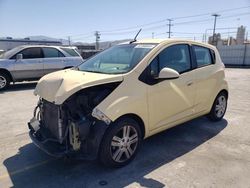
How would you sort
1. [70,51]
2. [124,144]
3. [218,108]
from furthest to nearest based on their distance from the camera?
[70,51], [218,108], [124,144]

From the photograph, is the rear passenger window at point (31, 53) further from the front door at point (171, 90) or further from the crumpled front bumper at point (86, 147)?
the crumpled front bumper at point (86, 147)

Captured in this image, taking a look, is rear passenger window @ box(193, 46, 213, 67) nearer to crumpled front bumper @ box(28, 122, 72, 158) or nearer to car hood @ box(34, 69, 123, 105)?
car hood @ box(34, 69, 123, 105)

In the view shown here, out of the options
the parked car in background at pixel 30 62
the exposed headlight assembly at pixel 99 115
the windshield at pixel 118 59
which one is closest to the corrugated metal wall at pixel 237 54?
the parked car in background at pixel 30 62

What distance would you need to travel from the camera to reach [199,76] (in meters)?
4.88

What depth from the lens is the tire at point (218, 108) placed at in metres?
5.71

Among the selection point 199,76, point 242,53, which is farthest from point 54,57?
point 242,53

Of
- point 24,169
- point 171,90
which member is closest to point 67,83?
point 24,169

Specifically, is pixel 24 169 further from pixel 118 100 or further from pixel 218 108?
pixel 218 108

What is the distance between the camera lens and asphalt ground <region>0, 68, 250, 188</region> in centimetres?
341

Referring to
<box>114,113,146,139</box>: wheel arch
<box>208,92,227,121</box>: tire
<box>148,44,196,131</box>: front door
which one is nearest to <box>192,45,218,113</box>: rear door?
<box>148,44,196,131</box>: front door

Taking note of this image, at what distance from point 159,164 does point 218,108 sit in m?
2.60

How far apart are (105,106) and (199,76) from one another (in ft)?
7.46

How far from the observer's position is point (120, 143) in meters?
3.67

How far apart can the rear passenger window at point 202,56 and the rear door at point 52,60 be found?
7.74 m
